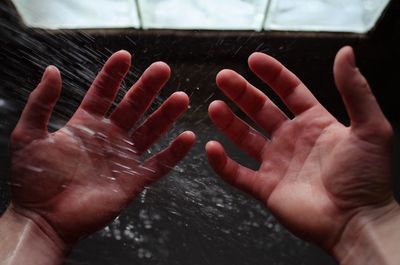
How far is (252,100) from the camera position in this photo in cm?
95

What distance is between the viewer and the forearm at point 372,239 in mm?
797

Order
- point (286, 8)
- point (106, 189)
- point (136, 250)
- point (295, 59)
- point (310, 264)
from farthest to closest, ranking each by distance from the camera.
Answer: point (295, 59), point (286, 8), point (310, 264), point (136, 250), point (106, 189)

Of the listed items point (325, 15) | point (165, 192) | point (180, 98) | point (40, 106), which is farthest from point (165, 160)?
point (325, 15)

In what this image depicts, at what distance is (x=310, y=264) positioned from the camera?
5.49ft

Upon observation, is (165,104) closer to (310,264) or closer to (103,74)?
(103,74)

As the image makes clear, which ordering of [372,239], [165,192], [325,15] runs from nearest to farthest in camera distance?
[372,239]
[165,192]
[325,15]

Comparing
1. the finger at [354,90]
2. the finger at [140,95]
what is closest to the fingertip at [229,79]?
the finger at [140,95]

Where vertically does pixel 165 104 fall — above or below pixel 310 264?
above

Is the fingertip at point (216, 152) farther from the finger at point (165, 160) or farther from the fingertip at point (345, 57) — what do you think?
the fingertip at point (345, 57)

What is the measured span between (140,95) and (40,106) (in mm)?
184

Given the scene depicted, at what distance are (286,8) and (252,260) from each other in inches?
38.1

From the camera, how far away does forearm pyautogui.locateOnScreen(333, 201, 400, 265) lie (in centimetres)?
80

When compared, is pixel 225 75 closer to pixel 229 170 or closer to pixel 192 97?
pixel 229 170

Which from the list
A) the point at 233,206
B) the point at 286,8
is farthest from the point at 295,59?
the point at 233,206
